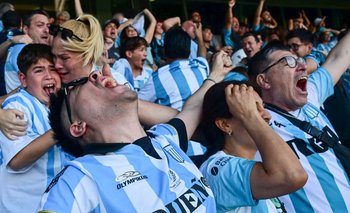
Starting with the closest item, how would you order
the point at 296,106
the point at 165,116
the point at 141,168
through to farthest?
the point at 141,168, the point at 165,116, the point at 296,106

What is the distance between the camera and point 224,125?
109 inches

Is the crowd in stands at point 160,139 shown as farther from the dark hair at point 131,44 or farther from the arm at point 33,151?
the dark hair at point 131,44

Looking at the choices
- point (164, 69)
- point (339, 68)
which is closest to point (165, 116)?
point (339, 68)

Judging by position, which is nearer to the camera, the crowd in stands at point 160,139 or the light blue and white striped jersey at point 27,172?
the crowd in stands at point 160,139

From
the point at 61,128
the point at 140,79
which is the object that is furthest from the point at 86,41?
the point at 140,79

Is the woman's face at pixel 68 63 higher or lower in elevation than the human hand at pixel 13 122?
higher

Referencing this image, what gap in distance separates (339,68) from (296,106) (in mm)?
749

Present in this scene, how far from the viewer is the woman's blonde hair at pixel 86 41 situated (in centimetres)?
325

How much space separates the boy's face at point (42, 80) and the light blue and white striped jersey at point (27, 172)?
0.33ft

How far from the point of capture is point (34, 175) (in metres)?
3.19

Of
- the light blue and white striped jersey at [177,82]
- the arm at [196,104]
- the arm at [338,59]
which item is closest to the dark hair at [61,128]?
the arm at [196,104]

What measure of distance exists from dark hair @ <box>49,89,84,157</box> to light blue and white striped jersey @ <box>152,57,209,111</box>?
2.46 metres

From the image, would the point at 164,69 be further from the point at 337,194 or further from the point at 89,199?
the point at 89,199

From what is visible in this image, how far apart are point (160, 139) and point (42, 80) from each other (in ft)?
3.74
